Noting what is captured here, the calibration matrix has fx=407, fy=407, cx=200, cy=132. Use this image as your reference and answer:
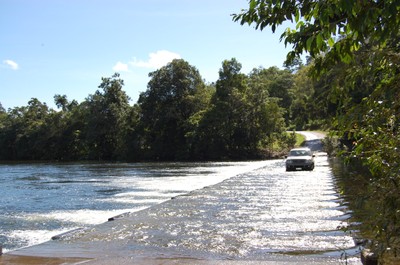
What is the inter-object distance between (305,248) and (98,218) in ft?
25.5

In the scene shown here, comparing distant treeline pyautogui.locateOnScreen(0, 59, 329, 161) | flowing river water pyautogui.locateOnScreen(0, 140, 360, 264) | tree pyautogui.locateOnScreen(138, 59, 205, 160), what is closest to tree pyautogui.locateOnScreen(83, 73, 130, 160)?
distant treeline pyautogui.locateOnScreen(0, 59, 329, 161)

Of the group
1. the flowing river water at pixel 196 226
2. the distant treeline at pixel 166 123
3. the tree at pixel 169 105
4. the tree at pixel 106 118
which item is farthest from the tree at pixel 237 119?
the flowing river water at pixel 196 226

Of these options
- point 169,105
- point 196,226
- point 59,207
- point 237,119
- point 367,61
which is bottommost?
point 59,207

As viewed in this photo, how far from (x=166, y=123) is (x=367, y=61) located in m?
67.5

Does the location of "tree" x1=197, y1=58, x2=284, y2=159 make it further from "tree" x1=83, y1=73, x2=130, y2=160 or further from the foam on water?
the foam on water

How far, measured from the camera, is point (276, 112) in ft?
200

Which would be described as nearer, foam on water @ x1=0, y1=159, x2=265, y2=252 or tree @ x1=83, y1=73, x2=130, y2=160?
foam on water @ x1=0, y1=159, x2=265, y2=252

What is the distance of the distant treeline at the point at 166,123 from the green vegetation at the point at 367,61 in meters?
47.9

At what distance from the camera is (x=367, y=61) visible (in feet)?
10.8

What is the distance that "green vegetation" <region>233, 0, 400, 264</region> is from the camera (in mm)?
2691

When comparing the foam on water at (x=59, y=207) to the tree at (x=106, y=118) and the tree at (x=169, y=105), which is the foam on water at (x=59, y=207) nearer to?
the tree at (x=169, y=105)

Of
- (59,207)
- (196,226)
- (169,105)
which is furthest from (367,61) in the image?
(169,105)

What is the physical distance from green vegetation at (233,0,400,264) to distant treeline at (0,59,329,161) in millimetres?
47930

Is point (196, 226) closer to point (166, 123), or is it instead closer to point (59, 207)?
point (59, 207)
